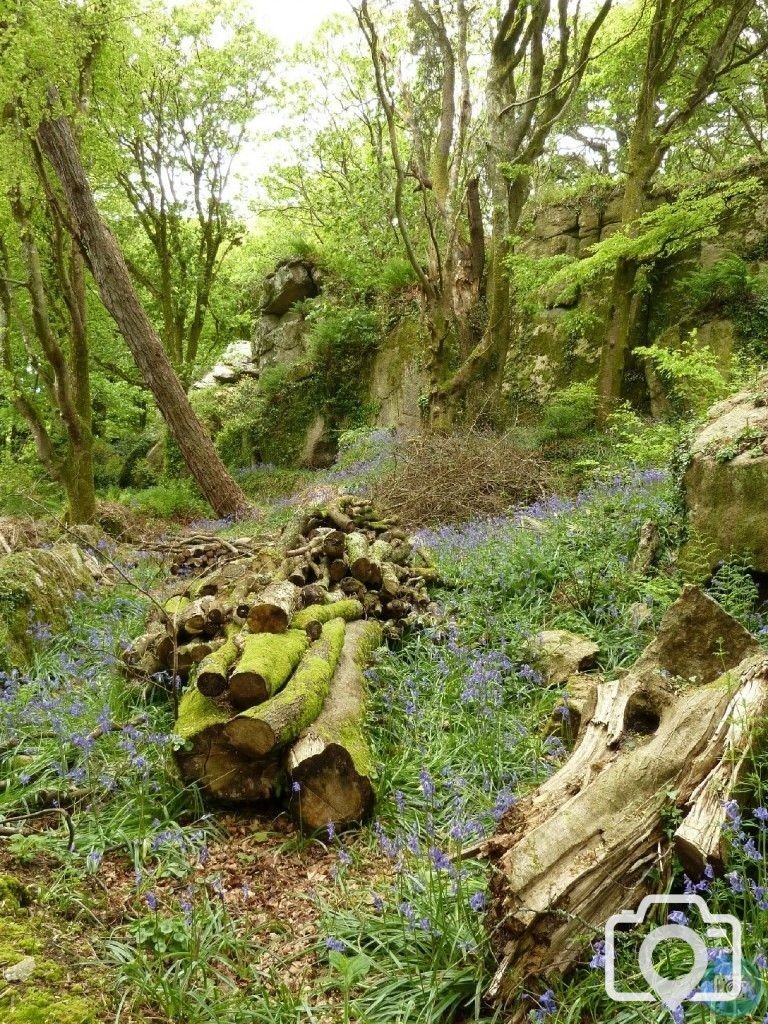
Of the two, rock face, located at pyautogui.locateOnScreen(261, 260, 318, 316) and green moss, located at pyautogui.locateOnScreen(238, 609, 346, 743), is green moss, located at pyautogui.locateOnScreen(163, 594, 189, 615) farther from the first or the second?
rock face, located at pyautogui.locateOnScreen(261, 260, 318, 316)

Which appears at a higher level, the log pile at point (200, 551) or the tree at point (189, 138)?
the tree at point (189, 138)

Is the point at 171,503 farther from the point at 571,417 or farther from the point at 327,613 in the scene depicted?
the point at 327,613

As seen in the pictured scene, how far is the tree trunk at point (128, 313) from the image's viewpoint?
8.52 meters

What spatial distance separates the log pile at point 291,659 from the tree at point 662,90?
7.77 m

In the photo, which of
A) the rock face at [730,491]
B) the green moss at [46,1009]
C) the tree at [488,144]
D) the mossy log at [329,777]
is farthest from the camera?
the tree at [488,144]

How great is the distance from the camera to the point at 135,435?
860 inches

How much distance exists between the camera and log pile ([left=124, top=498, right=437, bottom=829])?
3027 millimetres

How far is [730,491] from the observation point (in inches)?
160

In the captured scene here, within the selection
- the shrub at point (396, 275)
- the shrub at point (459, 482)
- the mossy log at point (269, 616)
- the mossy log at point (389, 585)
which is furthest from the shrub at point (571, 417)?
the mossy log at point (269, 616)

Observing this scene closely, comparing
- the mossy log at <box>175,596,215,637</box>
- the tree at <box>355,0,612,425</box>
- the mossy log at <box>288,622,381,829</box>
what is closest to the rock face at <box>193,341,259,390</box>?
the tree at <box>355,0,612,425</box>

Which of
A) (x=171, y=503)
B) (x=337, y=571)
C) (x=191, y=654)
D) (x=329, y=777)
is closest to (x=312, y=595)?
(x=337, y=571)

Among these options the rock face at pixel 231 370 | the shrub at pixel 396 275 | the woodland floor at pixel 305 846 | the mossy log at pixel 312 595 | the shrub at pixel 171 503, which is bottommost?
the woodland floor at pixel 305 846

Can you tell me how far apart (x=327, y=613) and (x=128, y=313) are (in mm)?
7299

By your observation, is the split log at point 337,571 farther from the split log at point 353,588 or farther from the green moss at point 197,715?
the green moss at point 197,715
